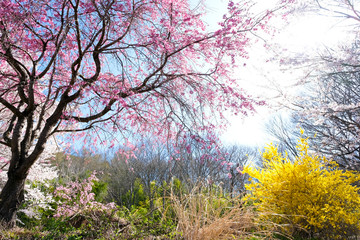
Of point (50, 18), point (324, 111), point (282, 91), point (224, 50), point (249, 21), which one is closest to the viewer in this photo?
point (249, 21)

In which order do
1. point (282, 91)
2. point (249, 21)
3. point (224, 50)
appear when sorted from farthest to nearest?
1. point (282, 91)
2. point (224, 50)
3. point (249, 21)

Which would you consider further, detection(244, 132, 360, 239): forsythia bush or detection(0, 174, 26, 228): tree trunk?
detection(0, 174, 26, 228): tree trunk

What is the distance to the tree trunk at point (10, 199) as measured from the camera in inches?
184

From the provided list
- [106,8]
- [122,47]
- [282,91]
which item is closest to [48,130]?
[122,47]

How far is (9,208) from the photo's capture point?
4719 mm

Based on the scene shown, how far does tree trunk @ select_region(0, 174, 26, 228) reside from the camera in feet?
15.3

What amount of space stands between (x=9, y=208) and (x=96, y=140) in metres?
2.52

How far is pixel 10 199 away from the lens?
476 centimetres

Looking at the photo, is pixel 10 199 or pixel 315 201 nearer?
pixel 315 201

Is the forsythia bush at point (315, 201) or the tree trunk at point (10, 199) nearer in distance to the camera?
the forsythia bush at point (315, 201)

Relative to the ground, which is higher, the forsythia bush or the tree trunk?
the forsythia bush

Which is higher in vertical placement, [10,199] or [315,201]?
[315,201]

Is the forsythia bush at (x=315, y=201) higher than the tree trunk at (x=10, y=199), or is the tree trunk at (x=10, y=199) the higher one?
the forsythia bush at (x=315, y=201)

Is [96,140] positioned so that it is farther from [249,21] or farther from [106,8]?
[249,21]
